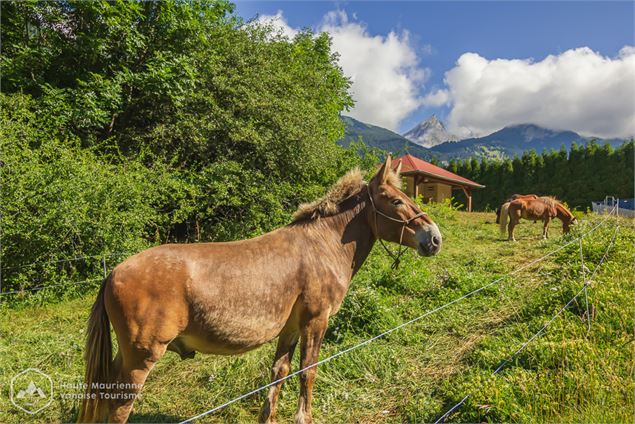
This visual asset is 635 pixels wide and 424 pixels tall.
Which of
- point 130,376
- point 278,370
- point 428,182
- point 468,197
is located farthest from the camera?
point 428,182

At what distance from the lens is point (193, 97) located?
34.7 ft

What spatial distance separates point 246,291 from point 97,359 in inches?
43.9

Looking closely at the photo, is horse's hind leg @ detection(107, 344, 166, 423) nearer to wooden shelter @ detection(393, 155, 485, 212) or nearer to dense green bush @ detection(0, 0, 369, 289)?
dense green bush @ detection(0, 0, 369, 289)

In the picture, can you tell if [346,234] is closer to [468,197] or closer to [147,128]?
[147,128]

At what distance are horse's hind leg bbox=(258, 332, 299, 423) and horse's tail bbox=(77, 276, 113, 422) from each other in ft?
4.27

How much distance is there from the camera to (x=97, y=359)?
2365mm

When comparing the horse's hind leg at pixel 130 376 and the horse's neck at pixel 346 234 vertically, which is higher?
the horse's neck at pixel 346 234

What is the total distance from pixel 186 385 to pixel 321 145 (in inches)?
363

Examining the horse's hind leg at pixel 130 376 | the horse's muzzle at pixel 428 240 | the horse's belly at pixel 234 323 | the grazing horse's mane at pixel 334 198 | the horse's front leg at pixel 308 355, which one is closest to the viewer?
the horse's hind leg at pixel 130 376

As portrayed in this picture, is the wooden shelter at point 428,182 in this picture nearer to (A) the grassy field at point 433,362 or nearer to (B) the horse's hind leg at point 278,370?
(A) the grassy field at point 433,362

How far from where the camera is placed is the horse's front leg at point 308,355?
2902mm

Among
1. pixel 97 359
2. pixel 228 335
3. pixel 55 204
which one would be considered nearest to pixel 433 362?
pixel 228 335

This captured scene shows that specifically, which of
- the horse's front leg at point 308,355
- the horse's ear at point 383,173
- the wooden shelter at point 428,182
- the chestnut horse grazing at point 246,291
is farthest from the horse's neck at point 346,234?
the wooden shelter at point 428,182

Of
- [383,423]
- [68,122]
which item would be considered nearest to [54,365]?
[383,423]
